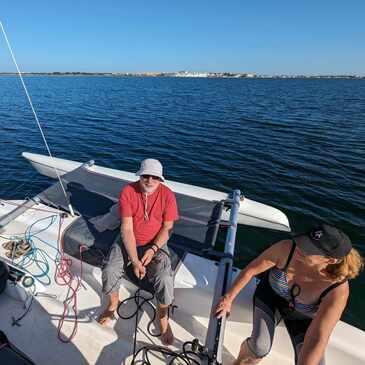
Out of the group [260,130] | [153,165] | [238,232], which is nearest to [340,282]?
[153,165]

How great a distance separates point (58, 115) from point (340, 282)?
19.3 m

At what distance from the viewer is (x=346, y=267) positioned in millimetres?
1948

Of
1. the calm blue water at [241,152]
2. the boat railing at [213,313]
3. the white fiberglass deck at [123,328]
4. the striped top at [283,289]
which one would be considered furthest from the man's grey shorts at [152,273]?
the calm blue water at [241,152]

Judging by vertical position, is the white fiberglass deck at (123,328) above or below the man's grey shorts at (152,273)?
below

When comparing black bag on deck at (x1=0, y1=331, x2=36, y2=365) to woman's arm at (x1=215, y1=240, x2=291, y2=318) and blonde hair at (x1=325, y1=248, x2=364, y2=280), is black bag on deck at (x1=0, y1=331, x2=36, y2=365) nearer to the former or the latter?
woman's arm at (x1=215, y1=240, x2=291, y2=318)

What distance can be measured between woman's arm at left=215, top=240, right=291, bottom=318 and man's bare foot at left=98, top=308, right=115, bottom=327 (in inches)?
50.3

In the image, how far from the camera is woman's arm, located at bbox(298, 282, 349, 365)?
1936mm

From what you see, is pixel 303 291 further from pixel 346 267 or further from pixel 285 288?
pixel 346 267

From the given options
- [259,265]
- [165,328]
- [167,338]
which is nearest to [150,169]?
[259,265]

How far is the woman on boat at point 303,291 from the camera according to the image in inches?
76.1

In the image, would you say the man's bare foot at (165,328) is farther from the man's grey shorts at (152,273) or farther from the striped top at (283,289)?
the striped top at (283,289)

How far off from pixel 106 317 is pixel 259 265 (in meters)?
1.78

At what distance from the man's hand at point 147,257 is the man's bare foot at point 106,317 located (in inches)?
27.8

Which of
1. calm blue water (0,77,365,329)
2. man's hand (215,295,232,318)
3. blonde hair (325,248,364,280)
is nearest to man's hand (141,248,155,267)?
man's hand (215,295,232,318)
